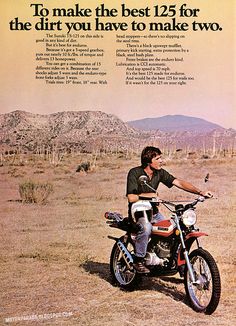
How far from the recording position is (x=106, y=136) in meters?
3.76

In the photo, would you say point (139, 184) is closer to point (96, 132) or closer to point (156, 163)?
Answer: point (156, 163)

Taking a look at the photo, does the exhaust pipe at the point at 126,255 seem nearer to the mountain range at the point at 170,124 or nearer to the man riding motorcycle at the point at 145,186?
the man riding motorcycle at the point at 145,186

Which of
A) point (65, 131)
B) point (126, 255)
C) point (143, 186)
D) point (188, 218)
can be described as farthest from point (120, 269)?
point (65, 131)

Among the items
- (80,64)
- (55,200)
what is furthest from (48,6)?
(55,200)

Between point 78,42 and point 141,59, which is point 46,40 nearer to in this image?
point 78,42

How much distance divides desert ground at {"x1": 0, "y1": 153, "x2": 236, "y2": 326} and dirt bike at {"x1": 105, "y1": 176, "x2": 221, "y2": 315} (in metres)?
0.19

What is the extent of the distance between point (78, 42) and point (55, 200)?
1177 mm

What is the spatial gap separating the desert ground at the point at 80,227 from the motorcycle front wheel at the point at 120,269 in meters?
0.06

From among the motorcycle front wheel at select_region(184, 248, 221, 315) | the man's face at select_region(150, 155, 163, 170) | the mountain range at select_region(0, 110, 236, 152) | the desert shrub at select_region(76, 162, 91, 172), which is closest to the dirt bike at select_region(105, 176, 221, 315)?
the motorcycle front wheel at select_region(184, 248, 221, 315)

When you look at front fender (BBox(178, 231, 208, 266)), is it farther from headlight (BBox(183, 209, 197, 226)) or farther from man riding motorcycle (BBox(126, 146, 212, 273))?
man riding motorcycle (BBox(126, 146, 212, 273))

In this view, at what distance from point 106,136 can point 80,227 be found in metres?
0.71

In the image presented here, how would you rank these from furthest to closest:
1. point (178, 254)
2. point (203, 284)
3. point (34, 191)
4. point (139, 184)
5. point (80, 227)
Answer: point (80, 227) < point (34, 191) < point (139, 184) < point (178, 254) < point (203, 284)

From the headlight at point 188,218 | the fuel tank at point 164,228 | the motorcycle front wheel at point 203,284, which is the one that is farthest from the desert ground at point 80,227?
the headlight at point 188,218

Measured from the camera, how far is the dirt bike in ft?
10.4
